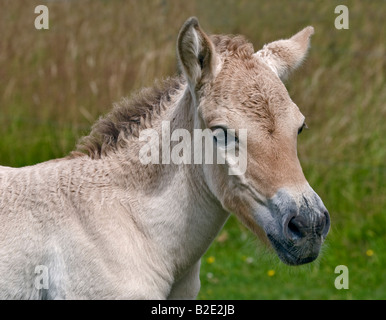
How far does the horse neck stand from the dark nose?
0.61 metres

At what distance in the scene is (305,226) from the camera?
3057 mm

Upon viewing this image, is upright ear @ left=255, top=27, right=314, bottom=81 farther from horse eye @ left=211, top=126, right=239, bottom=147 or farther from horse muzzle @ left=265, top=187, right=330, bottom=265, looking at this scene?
horse muzzle @ left=265, top=187, right=330, bottom=265

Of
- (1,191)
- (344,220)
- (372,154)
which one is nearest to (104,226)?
(1,191)

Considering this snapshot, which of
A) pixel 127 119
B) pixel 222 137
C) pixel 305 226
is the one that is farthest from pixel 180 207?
pixel 305 226

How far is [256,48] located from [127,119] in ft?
16.8

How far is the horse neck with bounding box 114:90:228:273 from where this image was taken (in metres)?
3.57

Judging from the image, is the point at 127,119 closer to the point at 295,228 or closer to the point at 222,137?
the point at 222,137

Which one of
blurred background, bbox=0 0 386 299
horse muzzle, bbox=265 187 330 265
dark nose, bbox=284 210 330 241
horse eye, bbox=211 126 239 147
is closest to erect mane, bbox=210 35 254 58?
horse eye, bbox=211 126 239 147

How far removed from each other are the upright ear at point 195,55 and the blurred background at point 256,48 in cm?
360

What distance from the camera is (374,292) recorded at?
21.9 ft

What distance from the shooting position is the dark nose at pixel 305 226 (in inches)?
120

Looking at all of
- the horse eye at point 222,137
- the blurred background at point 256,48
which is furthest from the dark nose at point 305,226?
the blurred background at point 256,48

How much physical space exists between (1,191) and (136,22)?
21.1 feet
